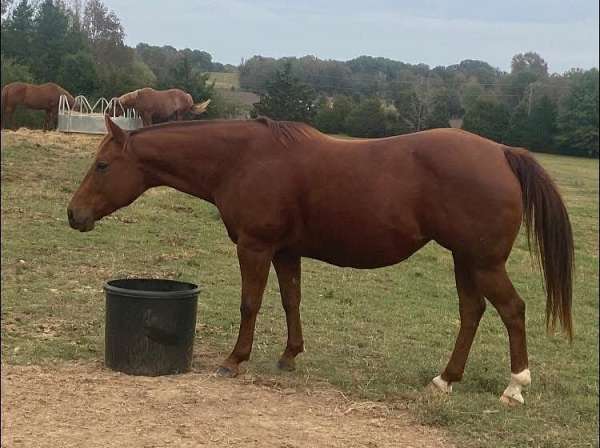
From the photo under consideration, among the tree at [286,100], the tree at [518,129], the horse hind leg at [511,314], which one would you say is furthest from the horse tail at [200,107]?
the tree at [518,129]

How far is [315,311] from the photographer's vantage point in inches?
285

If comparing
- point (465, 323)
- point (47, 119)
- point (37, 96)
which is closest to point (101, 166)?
point (37, 96)

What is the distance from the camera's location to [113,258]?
8383 millimetres

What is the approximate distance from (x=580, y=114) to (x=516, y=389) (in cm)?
285

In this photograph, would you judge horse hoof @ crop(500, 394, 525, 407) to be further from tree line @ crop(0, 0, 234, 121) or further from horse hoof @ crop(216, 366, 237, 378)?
tree line @ crop(0, 0, 234, 121)

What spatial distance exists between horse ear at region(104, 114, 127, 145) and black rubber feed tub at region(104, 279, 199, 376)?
98 cm

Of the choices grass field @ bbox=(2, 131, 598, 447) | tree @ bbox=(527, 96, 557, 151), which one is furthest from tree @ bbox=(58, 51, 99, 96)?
tree @ bbox=(527, 96, 557, 151)

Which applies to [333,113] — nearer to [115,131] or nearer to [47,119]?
[115,131]

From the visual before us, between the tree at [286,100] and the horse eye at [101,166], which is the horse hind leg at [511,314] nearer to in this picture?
the tree at [286,100]

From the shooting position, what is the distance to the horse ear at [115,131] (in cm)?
461

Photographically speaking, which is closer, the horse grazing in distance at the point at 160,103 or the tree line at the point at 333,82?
the tree line at the point at 333,82

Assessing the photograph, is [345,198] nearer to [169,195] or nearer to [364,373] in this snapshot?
[364,373]

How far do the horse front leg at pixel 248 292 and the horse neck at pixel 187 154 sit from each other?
0.53m

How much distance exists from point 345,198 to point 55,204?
7.09m
